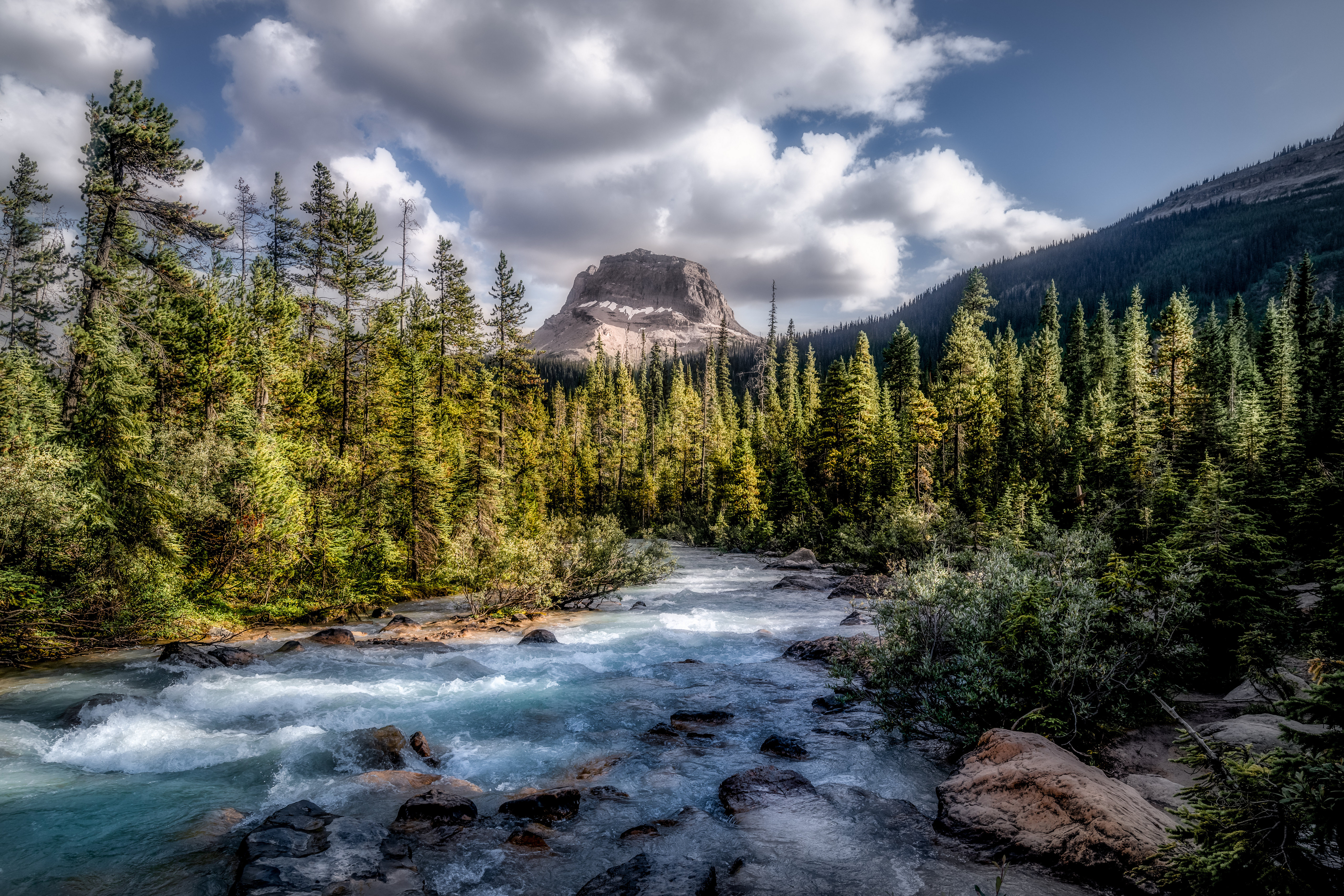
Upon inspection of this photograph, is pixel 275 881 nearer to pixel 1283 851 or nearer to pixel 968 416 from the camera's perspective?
pixel 1283 851

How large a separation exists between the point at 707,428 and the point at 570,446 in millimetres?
16082

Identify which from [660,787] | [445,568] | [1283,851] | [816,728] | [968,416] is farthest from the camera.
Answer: [968,416]

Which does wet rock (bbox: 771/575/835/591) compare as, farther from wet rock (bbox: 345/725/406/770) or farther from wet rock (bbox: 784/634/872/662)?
wet rock (bbox: 345/725/406/770)

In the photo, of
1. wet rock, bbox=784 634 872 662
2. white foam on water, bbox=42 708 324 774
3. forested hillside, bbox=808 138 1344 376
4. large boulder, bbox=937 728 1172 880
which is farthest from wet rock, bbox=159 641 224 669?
forested hillside, bbox=808 138 1344 376

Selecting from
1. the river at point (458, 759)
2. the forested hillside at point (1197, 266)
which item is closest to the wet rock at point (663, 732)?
the river at point (458, 759)

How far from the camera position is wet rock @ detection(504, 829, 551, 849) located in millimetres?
7758

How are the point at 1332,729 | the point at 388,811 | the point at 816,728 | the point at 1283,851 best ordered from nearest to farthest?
the point at 1283,851 → the point at 1332,729 → the point at 388,811 → the point at 816,728

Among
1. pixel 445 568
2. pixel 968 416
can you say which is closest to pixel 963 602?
pixel 445 568

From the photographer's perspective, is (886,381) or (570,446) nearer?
(886,381)

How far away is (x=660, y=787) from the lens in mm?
9547

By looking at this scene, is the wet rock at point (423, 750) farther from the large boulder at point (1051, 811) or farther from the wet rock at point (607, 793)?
the large boulder at point (1051, 811)

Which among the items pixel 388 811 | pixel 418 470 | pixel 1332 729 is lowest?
pixel 388 811

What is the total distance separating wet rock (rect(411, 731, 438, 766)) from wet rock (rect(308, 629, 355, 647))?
28.0ft

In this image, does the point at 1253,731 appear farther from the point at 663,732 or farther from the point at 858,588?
the point at 858,588
